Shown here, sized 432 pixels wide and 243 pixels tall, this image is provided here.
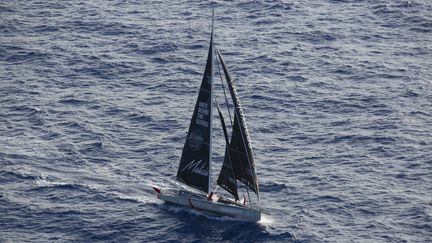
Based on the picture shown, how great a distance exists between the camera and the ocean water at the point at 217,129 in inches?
4259

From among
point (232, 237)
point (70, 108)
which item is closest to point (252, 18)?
point (70, 108)

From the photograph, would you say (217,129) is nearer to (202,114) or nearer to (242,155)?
(202,114)

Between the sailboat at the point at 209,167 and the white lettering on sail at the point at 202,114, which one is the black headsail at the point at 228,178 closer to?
the sailboat at the point at 209,167

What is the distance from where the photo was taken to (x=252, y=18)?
17300 centimetres

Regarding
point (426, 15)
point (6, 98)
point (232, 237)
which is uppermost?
point (426, 15)

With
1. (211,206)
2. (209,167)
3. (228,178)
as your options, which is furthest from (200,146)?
(211,206)

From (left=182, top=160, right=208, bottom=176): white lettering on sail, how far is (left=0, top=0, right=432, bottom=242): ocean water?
221 inches

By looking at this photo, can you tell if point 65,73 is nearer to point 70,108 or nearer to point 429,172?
point 70,108

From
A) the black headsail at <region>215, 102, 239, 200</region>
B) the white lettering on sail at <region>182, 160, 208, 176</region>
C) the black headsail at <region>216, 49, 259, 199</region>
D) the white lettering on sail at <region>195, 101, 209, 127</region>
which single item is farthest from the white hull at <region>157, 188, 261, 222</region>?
the white lettering on sail at <region>195, 101, 209, 127</region>

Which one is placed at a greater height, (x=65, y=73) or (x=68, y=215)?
(x=65, y=73)

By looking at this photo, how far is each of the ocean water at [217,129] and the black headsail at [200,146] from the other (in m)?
4.74

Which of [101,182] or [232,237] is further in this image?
[101,182]

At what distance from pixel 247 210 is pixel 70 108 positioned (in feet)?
148

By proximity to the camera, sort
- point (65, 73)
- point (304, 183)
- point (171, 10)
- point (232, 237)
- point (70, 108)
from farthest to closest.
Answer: point (171, 10) → point (65, 73) → point (70, 108) → point (304, 183) → point (232, 237)
